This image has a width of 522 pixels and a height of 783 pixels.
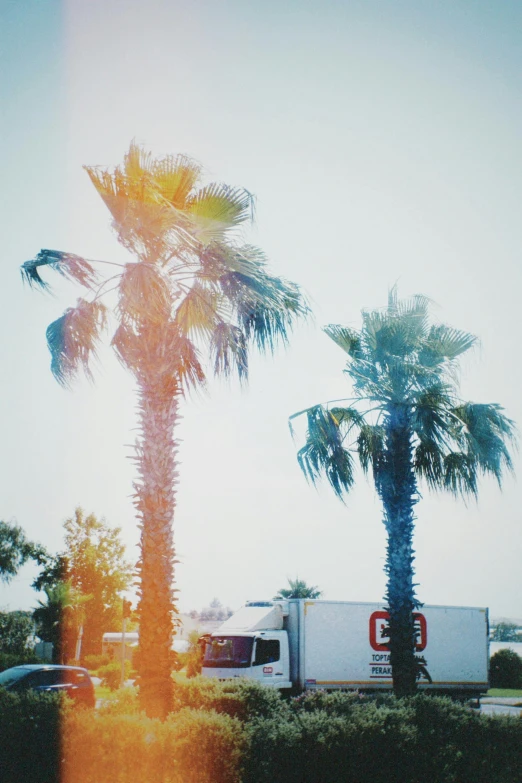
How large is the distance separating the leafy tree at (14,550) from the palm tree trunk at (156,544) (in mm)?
33286

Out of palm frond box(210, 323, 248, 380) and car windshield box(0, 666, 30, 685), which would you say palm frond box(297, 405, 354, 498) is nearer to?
palm frond box(210, 323, 248, 380)

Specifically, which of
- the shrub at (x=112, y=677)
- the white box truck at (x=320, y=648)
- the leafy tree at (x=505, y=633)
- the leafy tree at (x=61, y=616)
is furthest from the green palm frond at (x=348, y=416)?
the leafy tree at (x=505, y=633)

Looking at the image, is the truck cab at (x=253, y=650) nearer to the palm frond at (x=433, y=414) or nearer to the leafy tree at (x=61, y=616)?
the palm frond at (x=433, y=414)

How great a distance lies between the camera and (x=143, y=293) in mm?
8609

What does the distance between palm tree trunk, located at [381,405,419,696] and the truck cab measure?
19.1ft

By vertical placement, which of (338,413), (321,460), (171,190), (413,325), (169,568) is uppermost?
(171,190)

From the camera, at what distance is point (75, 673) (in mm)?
15328

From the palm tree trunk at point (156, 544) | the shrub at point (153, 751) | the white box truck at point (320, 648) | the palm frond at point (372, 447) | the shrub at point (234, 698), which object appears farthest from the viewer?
the white box truck at point (320, 648)

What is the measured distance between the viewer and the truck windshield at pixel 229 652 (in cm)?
1666

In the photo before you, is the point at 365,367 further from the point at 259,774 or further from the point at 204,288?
the point at 259,774

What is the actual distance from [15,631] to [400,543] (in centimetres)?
3071

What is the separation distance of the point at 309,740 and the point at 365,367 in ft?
26.3

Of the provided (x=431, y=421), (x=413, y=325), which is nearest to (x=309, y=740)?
(x=431, y=421)

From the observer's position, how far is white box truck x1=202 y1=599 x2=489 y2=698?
665 inches
